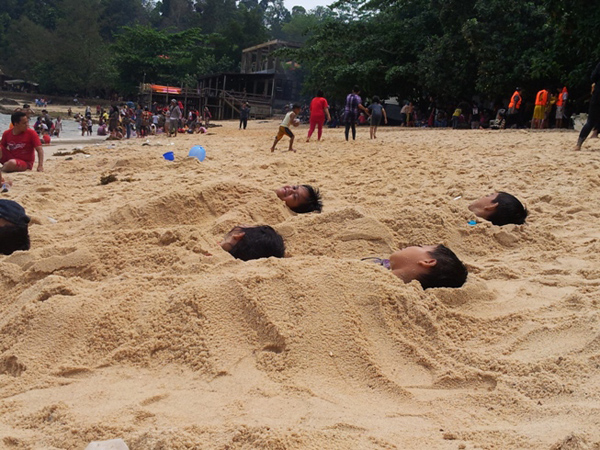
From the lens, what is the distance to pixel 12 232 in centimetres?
384

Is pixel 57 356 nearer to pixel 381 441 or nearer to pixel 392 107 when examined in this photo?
pixel 381 441

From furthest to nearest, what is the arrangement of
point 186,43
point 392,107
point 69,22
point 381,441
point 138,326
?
point 69,22
point 186,43
point 392,107
point 138,326
point 381,441

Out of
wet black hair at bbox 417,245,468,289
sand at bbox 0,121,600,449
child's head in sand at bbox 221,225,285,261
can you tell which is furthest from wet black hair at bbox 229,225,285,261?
wet black hair at bbox 417,245,468,289

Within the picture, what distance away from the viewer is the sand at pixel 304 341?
188 cm

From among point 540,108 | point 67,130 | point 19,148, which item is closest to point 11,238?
point 19,148

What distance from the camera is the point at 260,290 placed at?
8.86 ft

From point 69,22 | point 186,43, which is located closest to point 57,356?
point 186,43

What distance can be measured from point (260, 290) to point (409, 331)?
28.9 inches

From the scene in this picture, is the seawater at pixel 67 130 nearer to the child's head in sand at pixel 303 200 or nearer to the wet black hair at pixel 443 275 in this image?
the child's head in sand at pixel 303 200

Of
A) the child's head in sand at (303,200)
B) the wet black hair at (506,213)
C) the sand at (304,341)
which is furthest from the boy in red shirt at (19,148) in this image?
the wet black hair at (506,213)

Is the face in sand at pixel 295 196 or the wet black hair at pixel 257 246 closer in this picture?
the wet black hair at pixel 257 246

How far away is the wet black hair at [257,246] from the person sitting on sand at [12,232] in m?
1.49

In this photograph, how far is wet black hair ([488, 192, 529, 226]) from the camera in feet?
15.5

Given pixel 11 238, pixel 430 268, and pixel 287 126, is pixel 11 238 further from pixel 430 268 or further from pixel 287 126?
pixel 287 126
